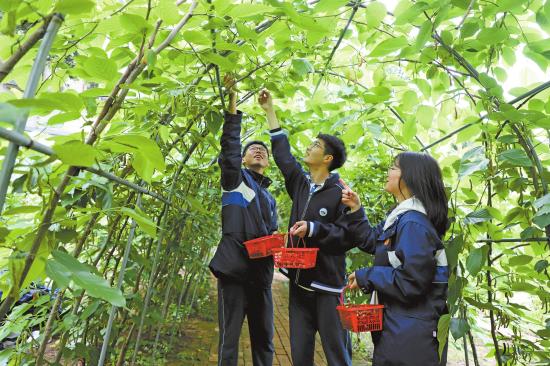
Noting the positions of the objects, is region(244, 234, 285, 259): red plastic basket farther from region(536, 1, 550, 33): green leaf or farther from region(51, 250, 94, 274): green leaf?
region(51, 250, 94, 274): green leaf

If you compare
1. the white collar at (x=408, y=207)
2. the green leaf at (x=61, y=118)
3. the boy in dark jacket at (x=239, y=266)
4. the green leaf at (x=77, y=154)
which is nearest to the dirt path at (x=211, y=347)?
the boy in dark jacket at (x=239, y=266)

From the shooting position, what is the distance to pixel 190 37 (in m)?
0.92

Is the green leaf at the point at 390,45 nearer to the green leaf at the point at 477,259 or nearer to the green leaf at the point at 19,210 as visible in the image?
the green leaf at the point at 477,259

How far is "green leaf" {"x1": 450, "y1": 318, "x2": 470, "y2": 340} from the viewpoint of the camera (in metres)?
1.28

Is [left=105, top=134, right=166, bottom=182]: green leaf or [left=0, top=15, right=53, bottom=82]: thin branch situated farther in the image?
[left=105, top=134, right=166, bottom=182]: green leaf

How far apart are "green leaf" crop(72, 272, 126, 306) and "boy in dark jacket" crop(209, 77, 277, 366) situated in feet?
5.31

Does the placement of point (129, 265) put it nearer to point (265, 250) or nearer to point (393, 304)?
point (265, 250)

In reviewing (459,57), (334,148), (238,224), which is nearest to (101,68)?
(459,57)

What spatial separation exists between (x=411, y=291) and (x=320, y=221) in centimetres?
87

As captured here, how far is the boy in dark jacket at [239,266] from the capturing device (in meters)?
2.35

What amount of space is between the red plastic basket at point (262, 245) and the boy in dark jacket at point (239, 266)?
14cm

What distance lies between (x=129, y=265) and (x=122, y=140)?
1495 millimetres

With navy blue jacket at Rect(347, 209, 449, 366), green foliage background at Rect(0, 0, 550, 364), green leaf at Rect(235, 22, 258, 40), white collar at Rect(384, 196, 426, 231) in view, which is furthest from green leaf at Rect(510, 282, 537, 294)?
green leaf at Rect(235, 22, 258, 40)

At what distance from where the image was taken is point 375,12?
143cm
